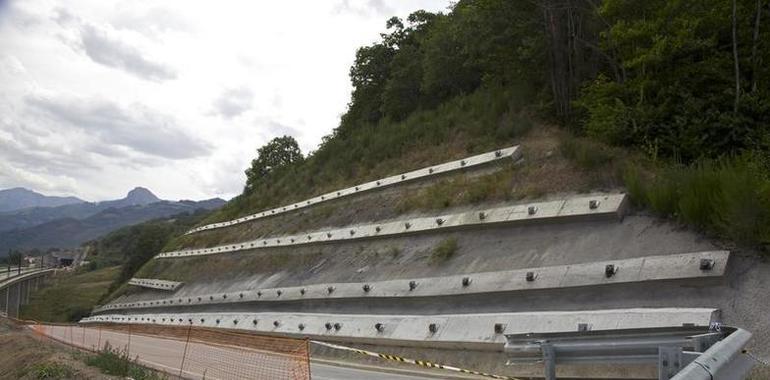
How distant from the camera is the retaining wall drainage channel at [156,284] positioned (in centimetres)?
3566

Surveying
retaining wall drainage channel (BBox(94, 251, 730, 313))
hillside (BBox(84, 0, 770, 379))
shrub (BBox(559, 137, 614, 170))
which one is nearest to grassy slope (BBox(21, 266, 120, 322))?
hillside (BBox(84, 0, 770, 379))

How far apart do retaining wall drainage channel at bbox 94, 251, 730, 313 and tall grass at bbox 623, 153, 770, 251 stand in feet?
2.45

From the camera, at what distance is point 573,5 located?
2025 cm

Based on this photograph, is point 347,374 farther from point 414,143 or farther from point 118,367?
point 414,143

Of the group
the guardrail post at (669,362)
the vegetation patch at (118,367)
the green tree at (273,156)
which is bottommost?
the vegetation patch at (118,367)

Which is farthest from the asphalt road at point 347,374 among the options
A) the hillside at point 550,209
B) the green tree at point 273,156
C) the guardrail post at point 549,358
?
the green tree at point 273,156

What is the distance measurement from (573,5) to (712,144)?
7494 millimetres

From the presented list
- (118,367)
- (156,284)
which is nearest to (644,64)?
(118,367)

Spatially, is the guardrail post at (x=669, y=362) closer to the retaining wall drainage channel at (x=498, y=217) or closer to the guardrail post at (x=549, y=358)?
the guardrail post at (x=549, y=358)

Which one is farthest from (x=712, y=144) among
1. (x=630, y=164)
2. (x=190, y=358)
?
(x=190, y=358)

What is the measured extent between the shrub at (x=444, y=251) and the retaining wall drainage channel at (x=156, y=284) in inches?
887

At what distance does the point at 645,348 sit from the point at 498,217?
35.3ft

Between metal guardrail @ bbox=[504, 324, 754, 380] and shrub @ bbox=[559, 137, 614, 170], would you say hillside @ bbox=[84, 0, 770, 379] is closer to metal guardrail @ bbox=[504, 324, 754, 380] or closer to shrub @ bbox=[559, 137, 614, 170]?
shrub @ bbox=[559, 137, 614, 170]

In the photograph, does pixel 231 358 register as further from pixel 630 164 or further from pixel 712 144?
pixel 712 144
